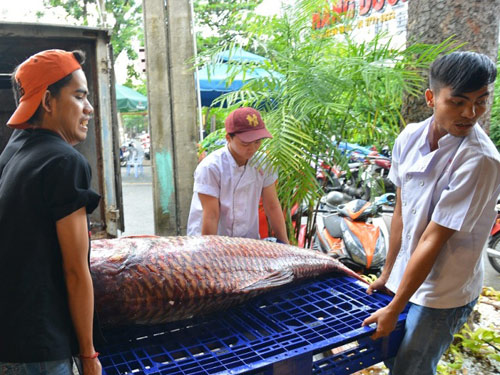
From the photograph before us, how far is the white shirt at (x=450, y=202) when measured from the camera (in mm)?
1566

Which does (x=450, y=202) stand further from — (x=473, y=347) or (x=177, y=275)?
(x=473, y=347)

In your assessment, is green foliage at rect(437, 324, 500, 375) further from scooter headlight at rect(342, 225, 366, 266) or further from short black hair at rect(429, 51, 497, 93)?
short black hair at rect(429, 51, 497, 93)

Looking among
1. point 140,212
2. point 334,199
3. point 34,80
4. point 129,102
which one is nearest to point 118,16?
point 129,102

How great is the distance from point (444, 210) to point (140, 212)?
8551 millimetres

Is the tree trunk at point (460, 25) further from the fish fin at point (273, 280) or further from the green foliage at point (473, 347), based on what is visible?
the fish fin at point (273, 280)

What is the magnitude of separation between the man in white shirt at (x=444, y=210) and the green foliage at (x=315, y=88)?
3.15ft

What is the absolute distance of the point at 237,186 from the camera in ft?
8.84

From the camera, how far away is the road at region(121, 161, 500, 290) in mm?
5359

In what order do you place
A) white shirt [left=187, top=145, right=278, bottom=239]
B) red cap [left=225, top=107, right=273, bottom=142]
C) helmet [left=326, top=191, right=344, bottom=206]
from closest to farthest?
red cap [left=225, top=107, right=273, bottom=142] → white shirt [left=187, top=145, right=278, bottom=239] → helmet [left=326, top=191, right=344, bottom=206]

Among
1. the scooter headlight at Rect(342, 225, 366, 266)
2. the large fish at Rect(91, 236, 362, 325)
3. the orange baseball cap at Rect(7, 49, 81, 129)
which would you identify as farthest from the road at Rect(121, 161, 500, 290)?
the orange baseball cap at Rect(7, 49, 81, 129)

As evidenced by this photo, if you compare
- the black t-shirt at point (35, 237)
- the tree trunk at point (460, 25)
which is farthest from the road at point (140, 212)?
the black t-shirt at point (35, 237)

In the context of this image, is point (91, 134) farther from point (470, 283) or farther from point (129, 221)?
point (129, 221)

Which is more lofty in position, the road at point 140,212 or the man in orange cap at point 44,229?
the man in orange cap at point 44,229

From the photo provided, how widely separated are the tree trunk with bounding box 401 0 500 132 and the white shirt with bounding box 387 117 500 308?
1.36 m
